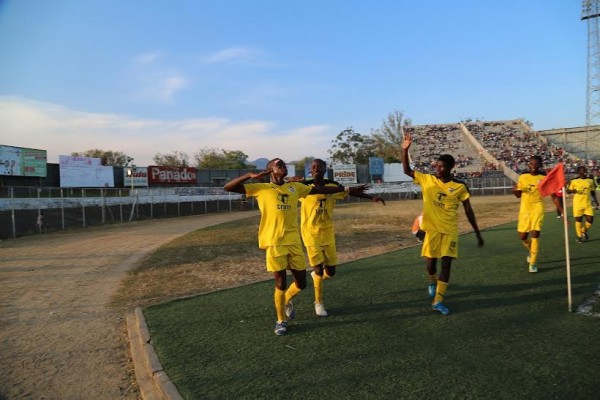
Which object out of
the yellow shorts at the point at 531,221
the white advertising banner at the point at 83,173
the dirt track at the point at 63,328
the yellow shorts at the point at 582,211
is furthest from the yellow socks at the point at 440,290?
the white advertising banner at the point at 83,173

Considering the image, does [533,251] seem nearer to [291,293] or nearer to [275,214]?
[291,293]

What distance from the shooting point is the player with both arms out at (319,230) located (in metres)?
5.61

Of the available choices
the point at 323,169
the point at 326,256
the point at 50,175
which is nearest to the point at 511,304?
the point at 326,256

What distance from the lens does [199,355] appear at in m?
4.43

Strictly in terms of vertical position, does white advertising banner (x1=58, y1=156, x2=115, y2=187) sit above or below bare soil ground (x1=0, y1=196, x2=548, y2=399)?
above

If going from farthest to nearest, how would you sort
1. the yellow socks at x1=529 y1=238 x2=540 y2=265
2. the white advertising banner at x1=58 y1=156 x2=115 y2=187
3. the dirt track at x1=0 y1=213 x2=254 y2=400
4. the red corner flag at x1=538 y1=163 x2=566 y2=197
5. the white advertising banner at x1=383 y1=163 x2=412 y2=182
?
the white advertising banner at x1=383 y1=163 x2=412 y2=182 < the white advertising banner at x1=58 y1=156 x2=115 y2=187 < the yellow socks at x1=529 y1=238 x2=540 y2=265 < the red corner flag at x1=538 y1=163 x2=566 y2=197 < the dirt track at x1=0 y1=213 x2=254 y2=400

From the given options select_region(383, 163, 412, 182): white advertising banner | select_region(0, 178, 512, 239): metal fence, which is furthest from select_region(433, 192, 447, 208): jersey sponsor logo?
select_region(383, 163, 412, 182): white advertising banner

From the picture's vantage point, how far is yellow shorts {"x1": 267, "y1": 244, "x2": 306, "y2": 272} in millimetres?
4898

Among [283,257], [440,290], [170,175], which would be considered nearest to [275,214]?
[283,257]

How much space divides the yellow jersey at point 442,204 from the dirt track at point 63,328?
4034mm

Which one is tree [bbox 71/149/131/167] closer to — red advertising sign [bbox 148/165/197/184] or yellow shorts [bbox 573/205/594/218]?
red advertising sign [bbox 148/165/197/184]

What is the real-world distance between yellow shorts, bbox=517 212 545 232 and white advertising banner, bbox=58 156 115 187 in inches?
1203

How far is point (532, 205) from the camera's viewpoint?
7.85 meters

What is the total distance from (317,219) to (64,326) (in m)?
3.93
